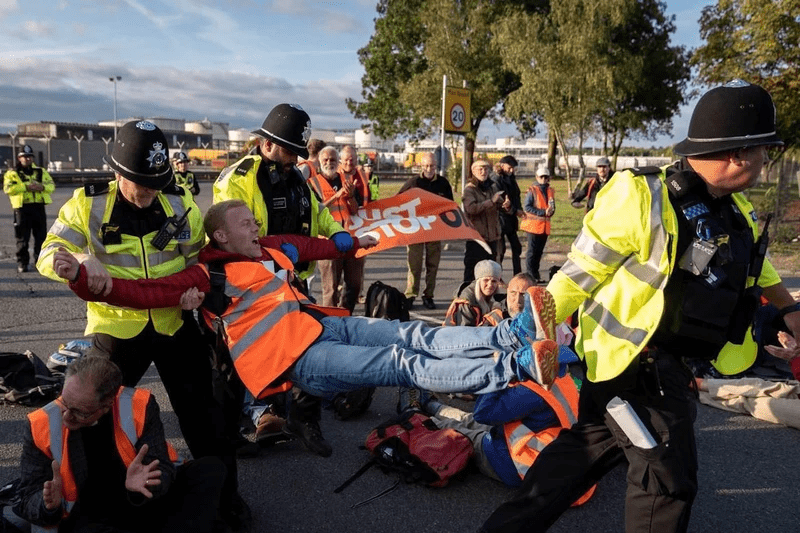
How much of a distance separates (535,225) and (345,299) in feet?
14.1

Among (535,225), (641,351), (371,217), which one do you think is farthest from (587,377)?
(535,225)

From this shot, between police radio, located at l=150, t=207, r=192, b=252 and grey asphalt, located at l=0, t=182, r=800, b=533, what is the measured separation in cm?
157

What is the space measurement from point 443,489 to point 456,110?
9262 millimetres

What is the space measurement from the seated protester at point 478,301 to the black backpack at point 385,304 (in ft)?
1.34

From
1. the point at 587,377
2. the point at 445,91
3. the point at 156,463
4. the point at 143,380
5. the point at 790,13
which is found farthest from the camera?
the point at 790,13

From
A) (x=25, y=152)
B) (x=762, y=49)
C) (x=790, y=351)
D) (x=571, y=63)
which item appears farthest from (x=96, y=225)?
(x=571, y=63)

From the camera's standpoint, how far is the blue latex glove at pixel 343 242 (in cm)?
430

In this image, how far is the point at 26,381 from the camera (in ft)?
17.2

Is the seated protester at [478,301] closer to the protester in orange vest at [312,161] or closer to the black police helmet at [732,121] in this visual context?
the protester in orange vest at [312,161]

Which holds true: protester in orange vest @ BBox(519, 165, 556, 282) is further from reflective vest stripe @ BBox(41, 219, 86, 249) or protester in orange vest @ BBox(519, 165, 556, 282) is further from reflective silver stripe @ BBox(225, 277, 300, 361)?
reflective vest stripe @ BBox(41, 219, 86, 249)

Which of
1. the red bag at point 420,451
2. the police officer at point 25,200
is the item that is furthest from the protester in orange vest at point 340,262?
the police officer at point 25,200

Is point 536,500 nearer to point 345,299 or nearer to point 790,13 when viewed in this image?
point 345,299

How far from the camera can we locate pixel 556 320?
257 centimetres

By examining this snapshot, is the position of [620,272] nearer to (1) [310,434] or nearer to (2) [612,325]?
(2) [612,325]
